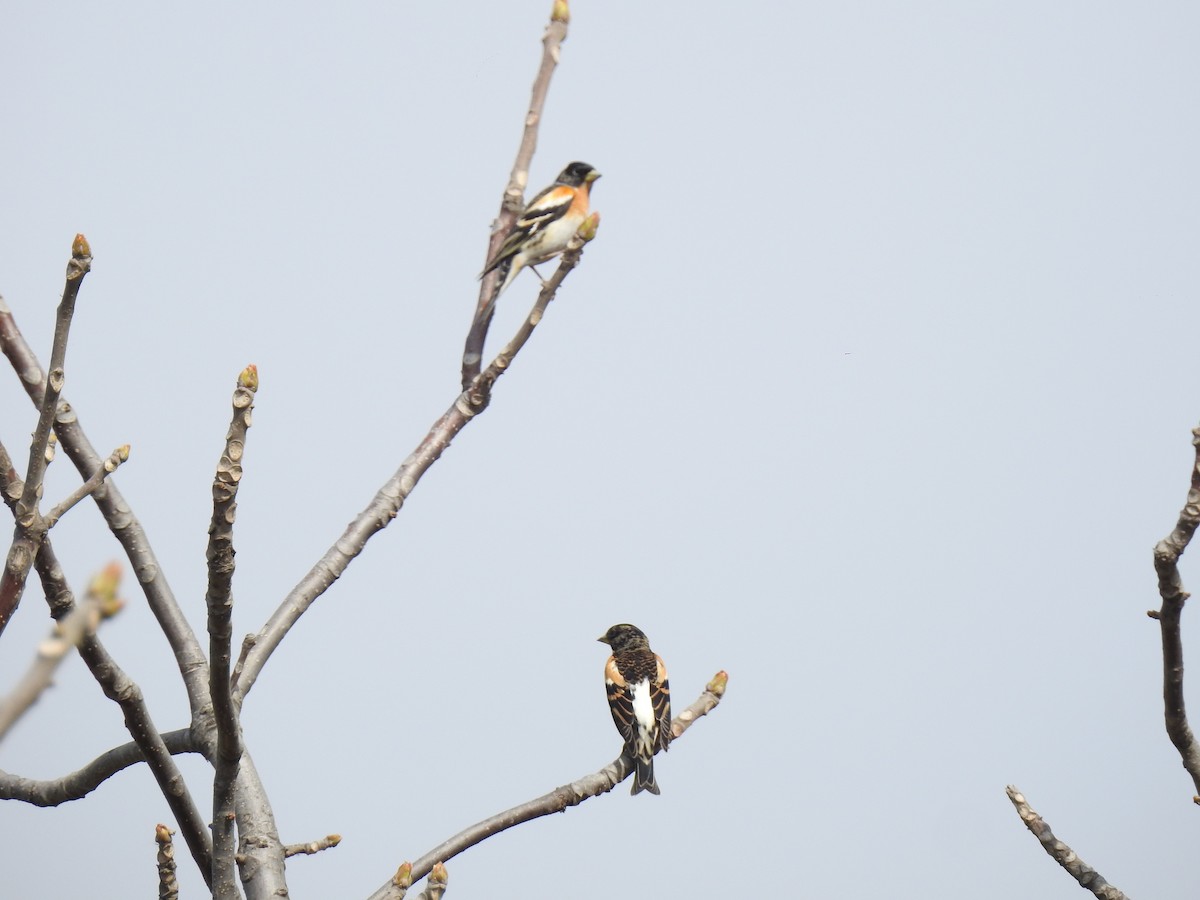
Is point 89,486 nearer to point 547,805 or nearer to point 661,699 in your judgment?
point 547,805

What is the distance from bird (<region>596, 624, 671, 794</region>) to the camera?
255 inches

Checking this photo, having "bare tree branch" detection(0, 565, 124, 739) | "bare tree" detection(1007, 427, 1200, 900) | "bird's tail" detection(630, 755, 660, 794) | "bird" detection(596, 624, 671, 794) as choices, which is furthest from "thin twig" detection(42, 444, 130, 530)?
"bird's tail" detection(630, 755, 660, 794)

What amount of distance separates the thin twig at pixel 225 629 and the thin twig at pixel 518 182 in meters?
1.56

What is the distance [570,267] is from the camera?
347cm

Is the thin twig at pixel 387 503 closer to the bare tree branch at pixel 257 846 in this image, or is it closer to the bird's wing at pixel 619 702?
the bare tree branch at pixel 257 846

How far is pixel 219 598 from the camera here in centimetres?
264

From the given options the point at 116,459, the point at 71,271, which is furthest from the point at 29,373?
the point at 71,271

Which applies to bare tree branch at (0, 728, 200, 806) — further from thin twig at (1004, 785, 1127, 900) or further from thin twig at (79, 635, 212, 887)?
thin twig at (1004, 785, 1127, 900)

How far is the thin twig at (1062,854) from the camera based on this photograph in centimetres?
320

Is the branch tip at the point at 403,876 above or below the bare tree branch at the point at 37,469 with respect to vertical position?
below

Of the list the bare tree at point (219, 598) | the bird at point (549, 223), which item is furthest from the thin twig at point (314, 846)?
the bird at point (549, 223)

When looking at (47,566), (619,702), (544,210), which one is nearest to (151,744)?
(47,566)

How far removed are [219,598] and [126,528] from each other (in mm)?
1263

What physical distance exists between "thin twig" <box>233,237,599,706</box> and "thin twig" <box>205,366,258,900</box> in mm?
340
